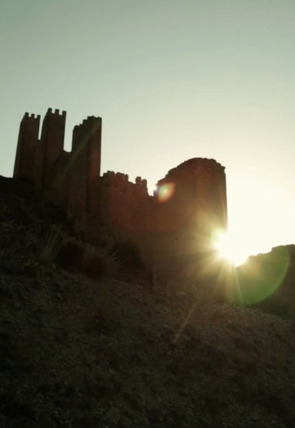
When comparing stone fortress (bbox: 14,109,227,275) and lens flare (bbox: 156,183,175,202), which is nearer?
stone fortress (bbox: 14,109,227,275)

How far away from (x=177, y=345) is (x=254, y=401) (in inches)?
90.2

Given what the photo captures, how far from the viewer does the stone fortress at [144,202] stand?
76.1 ft

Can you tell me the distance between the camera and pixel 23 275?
1432 centimetres

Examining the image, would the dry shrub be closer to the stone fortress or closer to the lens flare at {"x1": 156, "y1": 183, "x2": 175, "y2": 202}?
the stone fortress

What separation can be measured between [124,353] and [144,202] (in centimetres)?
1505

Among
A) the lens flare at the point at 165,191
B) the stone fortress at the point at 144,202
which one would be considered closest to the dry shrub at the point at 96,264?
the stone fortress at the point at 144,202

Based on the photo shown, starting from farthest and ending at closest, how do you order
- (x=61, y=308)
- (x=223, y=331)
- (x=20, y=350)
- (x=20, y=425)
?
1. (x=223, y=331)
2. (x=61, y=308)
3. (x=20, y=350)
4. (x=20, y=425)

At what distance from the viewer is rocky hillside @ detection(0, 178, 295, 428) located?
9586 mm

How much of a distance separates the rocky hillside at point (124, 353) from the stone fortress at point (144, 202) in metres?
5.17

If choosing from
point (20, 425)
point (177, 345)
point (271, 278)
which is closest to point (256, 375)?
point (177, 345)

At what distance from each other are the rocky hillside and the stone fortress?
517 cm

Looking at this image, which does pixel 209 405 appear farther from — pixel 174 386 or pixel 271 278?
pixel 271 278

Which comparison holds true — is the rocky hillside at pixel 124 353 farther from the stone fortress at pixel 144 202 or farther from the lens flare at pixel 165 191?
the lens flare at pixel 165 191

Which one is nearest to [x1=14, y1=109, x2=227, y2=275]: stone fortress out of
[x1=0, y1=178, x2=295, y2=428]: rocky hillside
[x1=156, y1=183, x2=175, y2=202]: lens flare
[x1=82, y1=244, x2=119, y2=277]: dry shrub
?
[x1=156, y1=183, x2=175, y2=202]: lens flare
